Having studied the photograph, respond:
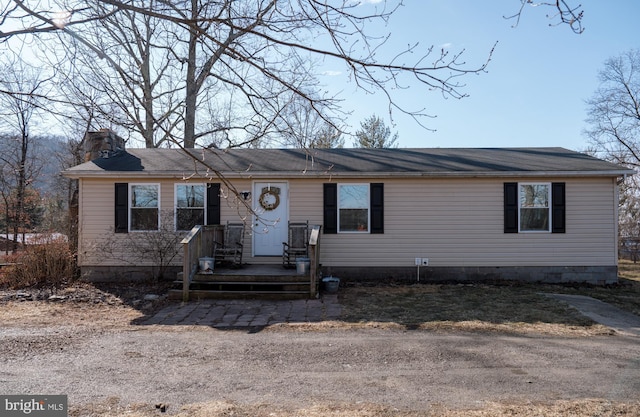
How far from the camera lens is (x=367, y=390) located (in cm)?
407

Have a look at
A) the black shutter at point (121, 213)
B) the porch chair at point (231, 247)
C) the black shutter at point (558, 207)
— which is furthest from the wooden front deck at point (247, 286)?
the black shutter at point (558, 207)

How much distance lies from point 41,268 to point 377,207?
785cm

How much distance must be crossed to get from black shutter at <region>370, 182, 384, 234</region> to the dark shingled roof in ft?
1.26

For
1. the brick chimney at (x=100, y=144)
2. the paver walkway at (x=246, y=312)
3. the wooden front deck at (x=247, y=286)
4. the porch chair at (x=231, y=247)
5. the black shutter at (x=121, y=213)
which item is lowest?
the paver walkway at (x=246, y=312)

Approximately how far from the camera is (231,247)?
10.4 metres

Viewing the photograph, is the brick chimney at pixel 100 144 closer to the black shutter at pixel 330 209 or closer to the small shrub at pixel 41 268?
the small shrub at pixel 41 268

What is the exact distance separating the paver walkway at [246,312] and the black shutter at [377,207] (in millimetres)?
2705

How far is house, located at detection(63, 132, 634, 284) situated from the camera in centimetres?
1077

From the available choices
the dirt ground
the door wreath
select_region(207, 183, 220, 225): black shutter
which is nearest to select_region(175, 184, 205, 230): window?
select_region(207, 183, 220, 225): black shutter

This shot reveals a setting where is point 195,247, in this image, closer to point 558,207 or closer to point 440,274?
point 440,274

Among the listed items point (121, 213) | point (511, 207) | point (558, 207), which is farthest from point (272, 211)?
point (558, 207)

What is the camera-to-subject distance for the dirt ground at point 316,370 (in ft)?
12.2

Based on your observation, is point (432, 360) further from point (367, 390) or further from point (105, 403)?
point (105, 403)

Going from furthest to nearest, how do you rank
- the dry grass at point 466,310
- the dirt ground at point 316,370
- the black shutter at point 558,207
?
the black shutter at point 558,207 < the dry grass at point 466,310 < the dirt ground at point 316,370
